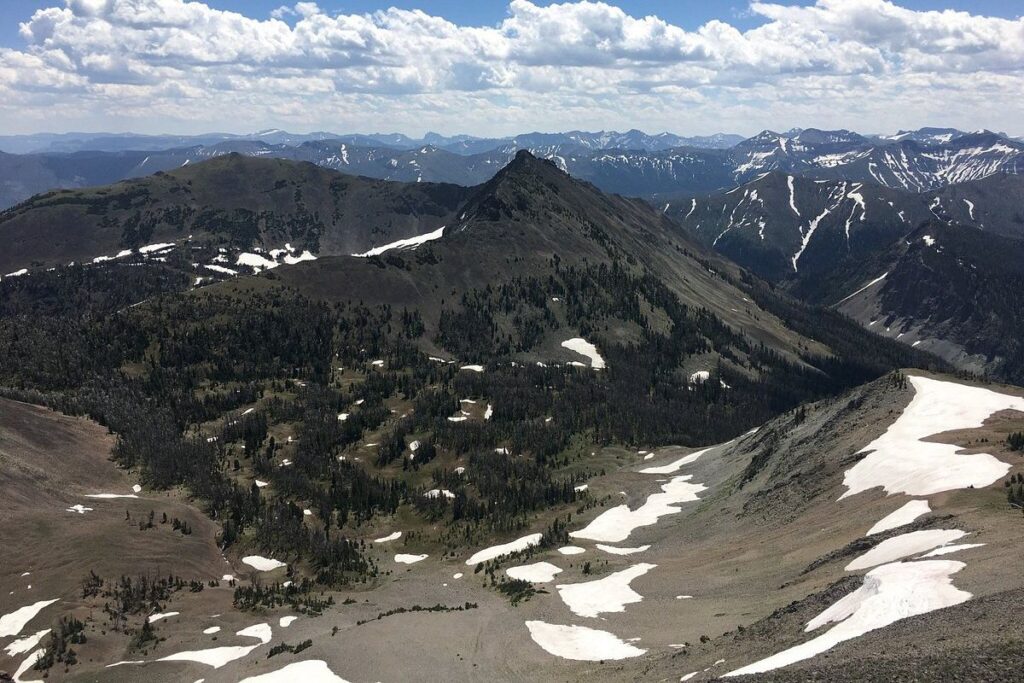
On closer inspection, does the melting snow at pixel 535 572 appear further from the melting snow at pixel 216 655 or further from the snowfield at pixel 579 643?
the melting snow at pixel 216 655

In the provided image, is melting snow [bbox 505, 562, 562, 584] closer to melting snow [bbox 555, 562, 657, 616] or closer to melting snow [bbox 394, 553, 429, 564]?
melting snow [bbox 555, 562, 657, 616]

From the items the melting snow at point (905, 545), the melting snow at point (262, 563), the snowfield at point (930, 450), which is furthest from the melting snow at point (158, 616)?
the snowfield at point (930, 450)

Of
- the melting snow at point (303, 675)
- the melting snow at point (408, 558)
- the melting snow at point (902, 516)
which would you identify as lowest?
the melting snow at point (408, 558)

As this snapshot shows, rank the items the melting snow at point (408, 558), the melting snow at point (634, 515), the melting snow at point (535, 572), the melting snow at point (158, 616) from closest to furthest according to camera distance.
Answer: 1. the melting snow at point (158, 616)
2. the melting snow at point (535, 572)
3. the melting snow at point (634, 515)
4. the melting snow at point (408, 558)

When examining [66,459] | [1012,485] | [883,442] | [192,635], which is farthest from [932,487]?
[66,459]

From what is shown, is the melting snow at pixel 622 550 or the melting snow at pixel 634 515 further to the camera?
the melting snow at pixel 634 515

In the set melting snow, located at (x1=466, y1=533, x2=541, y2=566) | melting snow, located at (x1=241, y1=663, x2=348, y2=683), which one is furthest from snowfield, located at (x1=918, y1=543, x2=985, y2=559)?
melting snow, located at (x1=466, y1=533, x2=541, y2=566)

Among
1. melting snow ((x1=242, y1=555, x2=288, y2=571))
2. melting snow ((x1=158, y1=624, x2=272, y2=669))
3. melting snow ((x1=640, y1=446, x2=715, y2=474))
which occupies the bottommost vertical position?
melting snow ((x1=242, y1=555, x2=288, y2=571))
